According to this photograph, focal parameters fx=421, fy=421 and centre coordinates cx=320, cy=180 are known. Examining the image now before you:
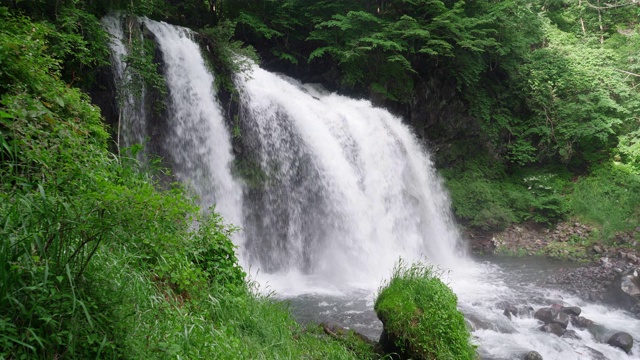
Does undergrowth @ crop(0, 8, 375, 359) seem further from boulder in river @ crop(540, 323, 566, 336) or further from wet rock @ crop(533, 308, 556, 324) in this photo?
wet rock @ crop(533, 308, 556, 324)

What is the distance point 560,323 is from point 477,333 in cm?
178

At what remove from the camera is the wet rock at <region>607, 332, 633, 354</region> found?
22.5 ft

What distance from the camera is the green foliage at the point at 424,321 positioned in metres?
4.95

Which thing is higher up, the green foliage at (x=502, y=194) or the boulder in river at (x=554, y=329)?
the green foliage at (x=502, y=194)

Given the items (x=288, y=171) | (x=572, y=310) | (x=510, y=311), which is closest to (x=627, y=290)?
(x=572, y=310)

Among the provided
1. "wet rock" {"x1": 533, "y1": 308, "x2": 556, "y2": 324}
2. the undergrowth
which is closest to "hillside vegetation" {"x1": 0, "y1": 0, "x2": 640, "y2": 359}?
the undergrowth

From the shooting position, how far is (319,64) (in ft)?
49.4

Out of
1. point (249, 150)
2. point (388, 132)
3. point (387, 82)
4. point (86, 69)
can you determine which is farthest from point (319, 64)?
point (86, 69)

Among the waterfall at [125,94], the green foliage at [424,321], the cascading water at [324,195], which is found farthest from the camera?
the cascading water at [324,195]

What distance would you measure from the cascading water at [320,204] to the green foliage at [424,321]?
1.61 m

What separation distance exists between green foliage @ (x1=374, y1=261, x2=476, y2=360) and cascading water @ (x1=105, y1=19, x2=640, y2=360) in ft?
5.29

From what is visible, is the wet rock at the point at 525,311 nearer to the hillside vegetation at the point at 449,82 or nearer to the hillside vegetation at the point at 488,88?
the hillside vegetation at the point at 449,82

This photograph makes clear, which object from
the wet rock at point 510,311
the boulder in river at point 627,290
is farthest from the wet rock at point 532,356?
the boulder in river at point 627,290

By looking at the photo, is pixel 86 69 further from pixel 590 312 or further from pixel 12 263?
pixel 590 312
